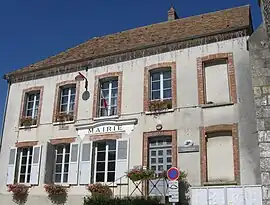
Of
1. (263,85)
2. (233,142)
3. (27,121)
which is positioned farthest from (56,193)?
(263,85)

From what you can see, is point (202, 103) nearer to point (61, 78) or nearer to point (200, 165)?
point (200, 165)

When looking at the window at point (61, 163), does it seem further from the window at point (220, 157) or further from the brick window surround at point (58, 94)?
the window at point (220, 157)

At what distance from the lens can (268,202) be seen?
908 centimetres

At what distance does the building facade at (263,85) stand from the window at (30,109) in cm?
922

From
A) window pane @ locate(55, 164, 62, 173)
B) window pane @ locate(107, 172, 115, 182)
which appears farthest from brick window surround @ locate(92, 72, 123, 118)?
window pane @ locate(55, 164, 62, 173)

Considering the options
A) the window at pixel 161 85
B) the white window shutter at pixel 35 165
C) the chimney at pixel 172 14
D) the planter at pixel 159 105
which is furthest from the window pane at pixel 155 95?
the chimney at pixel 172 14

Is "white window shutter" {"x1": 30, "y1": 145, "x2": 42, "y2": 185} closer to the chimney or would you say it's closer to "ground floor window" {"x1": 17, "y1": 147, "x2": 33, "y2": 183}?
"ground floor window" {"x1": 17, "y1": 147, "x2": 33, "y2": 183}

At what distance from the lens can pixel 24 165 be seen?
14.6 metres

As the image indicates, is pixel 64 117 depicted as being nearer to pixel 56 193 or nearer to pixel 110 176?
pixel 56 193

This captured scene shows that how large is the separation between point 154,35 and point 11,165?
26.1 ft

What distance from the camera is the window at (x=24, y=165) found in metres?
14.0

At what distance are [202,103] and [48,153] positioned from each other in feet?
20.9

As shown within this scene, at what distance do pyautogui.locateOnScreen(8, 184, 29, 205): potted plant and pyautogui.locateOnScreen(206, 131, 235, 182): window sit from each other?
7225 millimetres

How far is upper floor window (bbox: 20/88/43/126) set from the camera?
1511 cm
